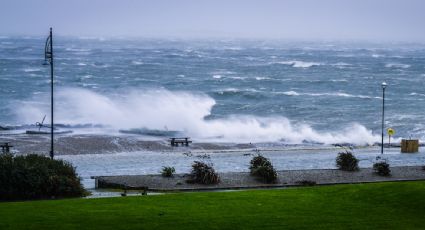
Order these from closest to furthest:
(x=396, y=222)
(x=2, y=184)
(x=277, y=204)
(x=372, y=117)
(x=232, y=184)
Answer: (x=396, y=222) < (x=277, y=204) < (x=2, y=184) < (x=232, y=184) < (x=372, y=117)

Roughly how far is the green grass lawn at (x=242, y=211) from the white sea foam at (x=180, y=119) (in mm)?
28739

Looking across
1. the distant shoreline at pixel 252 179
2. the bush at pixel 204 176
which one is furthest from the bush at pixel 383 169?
the bush at pixel 204 176

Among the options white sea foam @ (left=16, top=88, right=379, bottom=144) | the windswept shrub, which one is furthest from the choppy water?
the windswept shrub

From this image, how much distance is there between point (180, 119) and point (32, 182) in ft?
109

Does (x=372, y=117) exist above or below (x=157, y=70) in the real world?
below

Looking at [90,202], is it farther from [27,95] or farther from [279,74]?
[279,74]

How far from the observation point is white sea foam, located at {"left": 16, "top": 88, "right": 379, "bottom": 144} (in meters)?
51.0

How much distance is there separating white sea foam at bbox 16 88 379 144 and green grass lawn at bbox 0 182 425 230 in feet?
94.3

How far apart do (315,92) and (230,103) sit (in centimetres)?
1500

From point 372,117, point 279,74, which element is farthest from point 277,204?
point 279,74

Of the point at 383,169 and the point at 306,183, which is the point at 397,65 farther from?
the point at 306,183

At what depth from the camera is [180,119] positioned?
185 ft

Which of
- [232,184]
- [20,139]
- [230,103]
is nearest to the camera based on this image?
[232,184]

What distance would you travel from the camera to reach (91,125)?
5416cm
